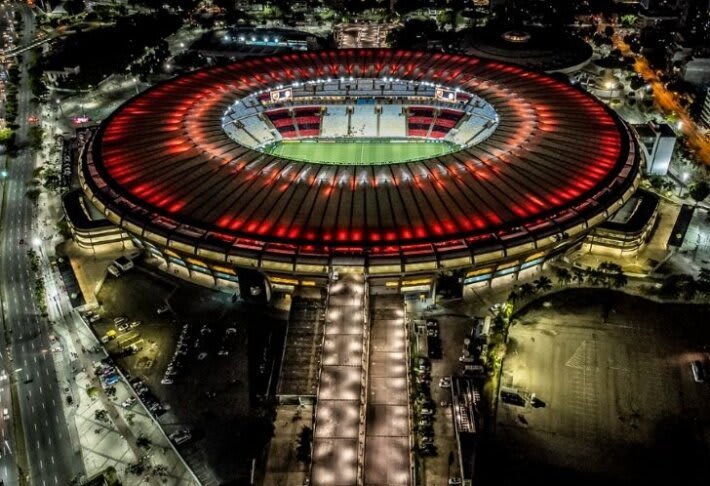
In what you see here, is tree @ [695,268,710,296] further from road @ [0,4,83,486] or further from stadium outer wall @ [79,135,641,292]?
road @ [0,4,83,486]

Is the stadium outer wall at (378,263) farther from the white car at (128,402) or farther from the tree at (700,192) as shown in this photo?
the white car at (128,402)

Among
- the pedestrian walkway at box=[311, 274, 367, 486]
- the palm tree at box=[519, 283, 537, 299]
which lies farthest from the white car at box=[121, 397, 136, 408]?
the palm tree at box=[519, 283, 537, 299]

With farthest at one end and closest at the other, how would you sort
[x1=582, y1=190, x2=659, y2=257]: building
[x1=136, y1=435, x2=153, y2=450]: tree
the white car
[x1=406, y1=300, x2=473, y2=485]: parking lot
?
[x1=582, y1=190, x2=659, y2=257]: building < the white car < [x1=136, y1=435, x2=153, y2=450]: tree < [x1=406, y1=300, x2=473, y2=485]: parking lot

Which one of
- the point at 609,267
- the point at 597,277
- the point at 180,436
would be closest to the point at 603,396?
the point at 597,277

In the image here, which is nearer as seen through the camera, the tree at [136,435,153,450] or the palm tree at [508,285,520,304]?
the tree at [136,435,153,450]

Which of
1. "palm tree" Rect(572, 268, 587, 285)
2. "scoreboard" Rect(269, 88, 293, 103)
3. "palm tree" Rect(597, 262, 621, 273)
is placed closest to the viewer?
"palm tree" Rect(572, 268, 587, 285)

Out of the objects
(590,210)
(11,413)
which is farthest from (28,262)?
(590,210)

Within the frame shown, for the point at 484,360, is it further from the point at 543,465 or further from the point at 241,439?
the point at 241,439
